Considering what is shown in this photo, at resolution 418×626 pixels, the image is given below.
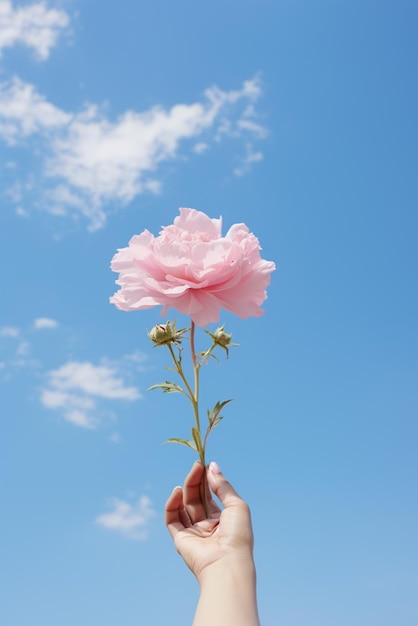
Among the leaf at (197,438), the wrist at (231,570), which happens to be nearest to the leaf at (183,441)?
the leaf at (197,438)

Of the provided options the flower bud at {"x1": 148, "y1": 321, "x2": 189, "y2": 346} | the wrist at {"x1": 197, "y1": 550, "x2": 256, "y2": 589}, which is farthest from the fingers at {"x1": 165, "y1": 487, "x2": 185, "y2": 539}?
the flower bud at {"x1": 148, "y1": 321, "x2": 189, "y2": 346}

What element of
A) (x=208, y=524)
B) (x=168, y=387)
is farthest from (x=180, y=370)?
(x=208, y=524)

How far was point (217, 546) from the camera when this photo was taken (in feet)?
8.30

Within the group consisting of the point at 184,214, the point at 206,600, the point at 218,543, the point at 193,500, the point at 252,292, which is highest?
the point at 184,214

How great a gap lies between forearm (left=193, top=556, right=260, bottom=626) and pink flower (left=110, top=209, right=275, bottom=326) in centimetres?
91

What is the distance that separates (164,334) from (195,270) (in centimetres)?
32

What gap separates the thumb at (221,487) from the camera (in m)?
2.64

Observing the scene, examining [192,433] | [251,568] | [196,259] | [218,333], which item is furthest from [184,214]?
[251,568]

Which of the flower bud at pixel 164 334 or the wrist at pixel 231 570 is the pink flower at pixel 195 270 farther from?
the wrist at pixel 231 570

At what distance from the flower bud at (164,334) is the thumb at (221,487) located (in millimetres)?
535

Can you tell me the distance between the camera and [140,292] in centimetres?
262

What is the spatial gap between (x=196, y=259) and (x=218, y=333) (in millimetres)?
382

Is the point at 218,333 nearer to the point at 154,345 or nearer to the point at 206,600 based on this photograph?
the point at 154,345

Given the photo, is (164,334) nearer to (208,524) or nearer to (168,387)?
(168,387)
